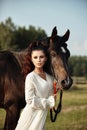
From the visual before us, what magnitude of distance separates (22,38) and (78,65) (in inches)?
45.6

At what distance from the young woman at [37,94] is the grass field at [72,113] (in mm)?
2334

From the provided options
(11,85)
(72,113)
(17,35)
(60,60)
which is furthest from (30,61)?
(17,35)

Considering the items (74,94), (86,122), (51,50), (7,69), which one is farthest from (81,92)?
(51,50)

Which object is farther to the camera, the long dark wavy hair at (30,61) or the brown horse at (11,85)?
the brown horse at (11,85)

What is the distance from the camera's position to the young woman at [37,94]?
1811mm

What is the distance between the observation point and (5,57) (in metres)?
2.64

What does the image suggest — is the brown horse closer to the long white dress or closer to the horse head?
the horse head

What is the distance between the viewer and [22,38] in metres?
5.76

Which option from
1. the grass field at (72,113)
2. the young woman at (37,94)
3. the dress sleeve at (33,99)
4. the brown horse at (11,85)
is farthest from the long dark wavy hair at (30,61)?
Result: the grass field at (72,113)

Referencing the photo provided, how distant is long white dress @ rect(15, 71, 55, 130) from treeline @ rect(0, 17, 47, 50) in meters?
3.61

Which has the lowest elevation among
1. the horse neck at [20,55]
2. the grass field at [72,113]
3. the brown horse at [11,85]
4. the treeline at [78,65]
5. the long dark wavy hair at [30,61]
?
the grass field at [72,113]

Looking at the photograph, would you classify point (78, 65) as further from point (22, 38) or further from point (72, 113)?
point (22, 38)

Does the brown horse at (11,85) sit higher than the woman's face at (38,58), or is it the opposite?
the woman's face at (38,58)

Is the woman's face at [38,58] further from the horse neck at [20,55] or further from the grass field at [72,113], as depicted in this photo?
the grass field at [72,113]
